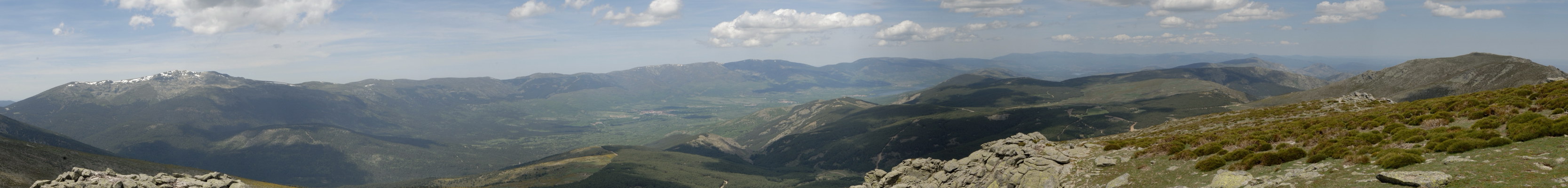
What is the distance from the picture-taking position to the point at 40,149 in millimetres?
176250

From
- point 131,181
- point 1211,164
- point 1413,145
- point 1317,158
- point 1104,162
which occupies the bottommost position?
point 1104,162

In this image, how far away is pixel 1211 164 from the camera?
39.6m

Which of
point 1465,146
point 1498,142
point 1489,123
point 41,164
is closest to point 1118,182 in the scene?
point 1465,146

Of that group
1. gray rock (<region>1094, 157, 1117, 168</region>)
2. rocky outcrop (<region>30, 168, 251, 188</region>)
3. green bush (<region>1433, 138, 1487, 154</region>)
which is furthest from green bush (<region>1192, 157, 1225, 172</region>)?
rocky outcrop (<region>30, 168, 251, 188</region>)

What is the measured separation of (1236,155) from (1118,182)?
6.80m

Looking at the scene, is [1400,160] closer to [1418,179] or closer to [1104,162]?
[1418,179]

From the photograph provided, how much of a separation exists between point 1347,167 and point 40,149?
889ft

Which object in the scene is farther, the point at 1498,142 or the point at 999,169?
the point at 999,169

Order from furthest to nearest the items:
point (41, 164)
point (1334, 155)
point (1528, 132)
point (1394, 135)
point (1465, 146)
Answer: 1. point (41, 164)
2. point (1394, 135)
3. point (1334, 155)
4. point (1528, 132)
5. point (1465, 146)

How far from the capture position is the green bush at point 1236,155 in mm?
39875

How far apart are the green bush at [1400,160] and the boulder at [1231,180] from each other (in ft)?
17.1

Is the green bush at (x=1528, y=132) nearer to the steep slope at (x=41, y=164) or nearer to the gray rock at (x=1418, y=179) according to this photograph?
the gray rock at (x=1418, y=179)

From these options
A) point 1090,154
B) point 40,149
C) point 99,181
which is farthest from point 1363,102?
point 40,149

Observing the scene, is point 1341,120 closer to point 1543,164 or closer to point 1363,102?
point 1543,164
